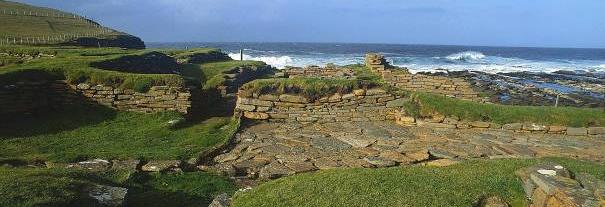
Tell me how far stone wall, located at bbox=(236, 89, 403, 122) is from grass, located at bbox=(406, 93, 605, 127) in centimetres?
85

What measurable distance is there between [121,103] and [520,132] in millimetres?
11082

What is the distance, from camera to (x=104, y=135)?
12227 mm

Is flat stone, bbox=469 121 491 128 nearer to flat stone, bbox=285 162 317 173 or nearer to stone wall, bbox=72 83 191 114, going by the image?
flat stone, bbox=285 162 317 173

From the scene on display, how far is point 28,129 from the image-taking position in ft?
40.9

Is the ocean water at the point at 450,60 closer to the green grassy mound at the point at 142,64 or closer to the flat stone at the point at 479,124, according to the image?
the green grassy mound at the point at 142,64

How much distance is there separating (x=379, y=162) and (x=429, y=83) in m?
11.1

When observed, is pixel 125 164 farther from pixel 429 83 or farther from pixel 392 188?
pixel 429 83

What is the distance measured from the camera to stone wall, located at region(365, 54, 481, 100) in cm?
1923

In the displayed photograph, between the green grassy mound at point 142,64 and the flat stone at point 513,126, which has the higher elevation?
the green grassy mound at point 142,64

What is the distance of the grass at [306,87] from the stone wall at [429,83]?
599cm

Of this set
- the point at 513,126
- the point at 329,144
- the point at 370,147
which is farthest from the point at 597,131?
the point at 329,144

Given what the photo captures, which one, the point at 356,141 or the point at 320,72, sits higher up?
the point at 320,72

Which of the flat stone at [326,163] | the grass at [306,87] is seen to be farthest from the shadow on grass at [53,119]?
the flat stone at [326,163]

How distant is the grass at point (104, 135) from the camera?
1035 cm
